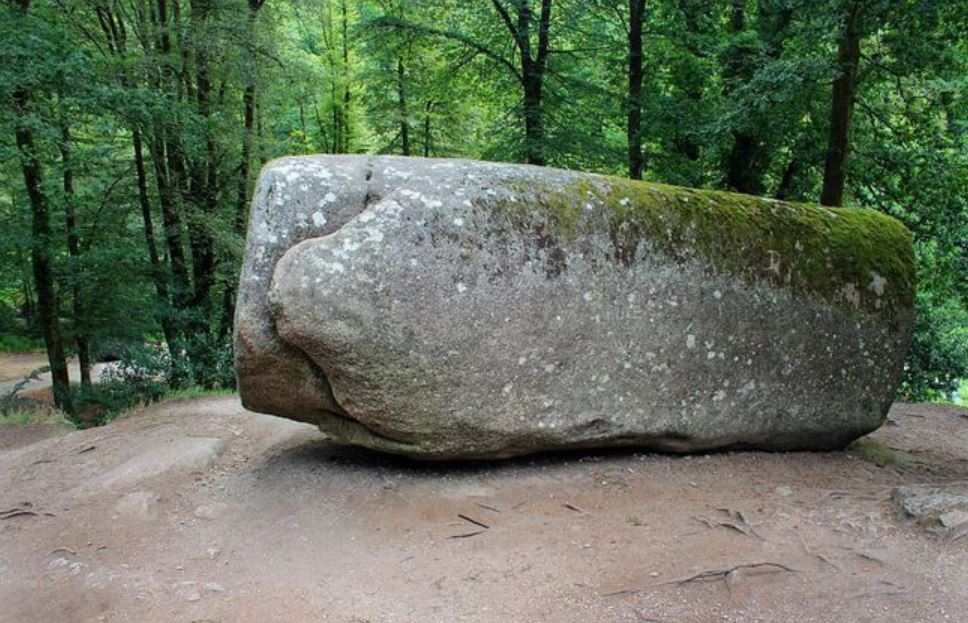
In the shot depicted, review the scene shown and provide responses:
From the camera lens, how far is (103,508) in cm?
489

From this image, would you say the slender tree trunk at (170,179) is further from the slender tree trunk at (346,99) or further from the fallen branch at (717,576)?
the fallen branch at (717,576)

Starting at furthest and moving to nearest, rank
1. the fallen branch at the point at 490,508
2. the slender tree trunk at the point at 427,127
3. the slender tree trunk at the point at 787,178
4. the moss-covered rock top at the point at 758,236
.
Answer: the slender tree trunk at the point at 427,127
the slender tree trunk at the point at 787,178
the moss-covered rock top at the point at 758,236
the fallen branch at the point at 490,508

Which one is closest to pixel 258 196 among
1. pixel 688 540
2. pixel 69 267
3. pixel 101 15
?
pixel 688 540

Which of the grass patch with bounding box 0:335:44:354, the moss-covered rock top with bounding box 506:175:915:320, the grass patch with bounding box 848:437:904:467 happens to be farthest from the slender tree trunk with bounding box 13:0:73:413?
the grass patch with bounding box 0:335:44:354

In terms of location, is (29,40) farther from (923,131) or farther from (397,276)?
(923,131)

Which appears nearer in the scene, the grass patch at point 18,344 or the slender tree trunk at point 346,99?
the slender tree trunk at point 346,99

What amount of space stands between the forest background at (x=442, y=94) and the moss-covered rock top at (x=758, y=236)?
8.40 ft

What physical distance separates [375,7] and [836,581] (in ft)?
60.0

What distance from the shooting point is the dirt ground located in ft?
11.4

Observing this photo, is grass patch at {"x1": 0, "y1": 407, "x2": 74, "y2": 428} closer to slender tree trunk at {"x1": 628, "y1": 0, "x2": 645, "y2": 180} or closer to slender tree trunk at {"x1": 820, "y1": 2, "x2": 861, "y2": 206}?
slender tree trunk at {"x1": 628, "y1": 0, "x2": 645, "y2": 180}

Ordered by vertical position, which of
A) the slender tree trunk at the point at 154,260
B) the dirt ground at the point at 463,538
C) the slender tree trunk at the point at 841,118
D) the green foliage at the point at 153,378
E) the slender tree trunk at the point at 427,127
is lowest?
the green foliage at the point at 153,378

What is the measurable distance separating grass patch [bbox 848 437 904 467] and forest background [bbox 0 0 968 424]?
3523mm

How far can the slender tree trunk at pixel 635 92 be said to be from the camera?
11.0 m

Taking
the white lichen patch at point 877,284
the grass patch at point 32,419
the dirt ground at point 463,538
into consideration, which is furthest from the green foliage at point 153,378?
the white lichen patch at point 877,284
